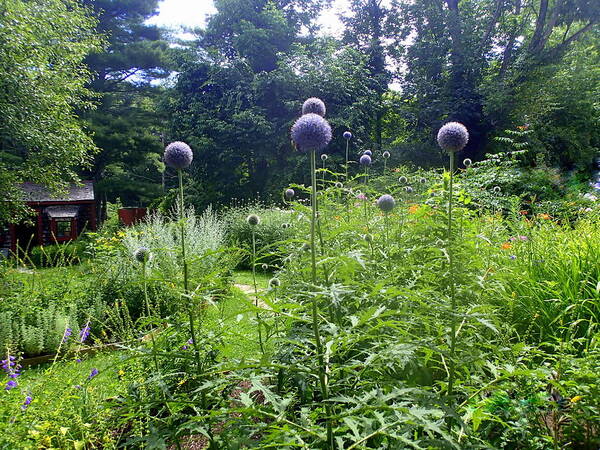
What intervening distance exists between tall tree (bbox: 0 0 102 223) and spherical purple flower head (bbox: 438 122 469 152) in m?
8.79

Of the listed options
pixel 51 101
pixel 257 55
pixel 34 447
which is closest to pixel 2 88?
pixel 51 101

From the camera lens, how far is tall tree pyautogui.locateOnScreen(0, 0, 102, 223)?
7.31 m

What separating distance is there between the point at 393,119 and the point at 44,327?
17948 mm

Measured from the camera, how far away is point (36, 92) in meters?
7.87

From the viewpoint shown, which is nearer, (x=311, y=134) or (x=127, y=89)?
(x=311, y=134)

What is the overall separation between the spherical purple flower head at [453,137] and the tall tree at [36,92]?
8789 mm

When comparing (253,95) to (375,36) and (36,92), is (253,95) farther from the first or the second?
(36,92)

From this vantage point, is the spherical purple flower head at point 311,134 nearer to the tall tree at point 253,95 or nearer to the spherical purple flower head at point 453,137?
the spherical purple flower head at point 453,137

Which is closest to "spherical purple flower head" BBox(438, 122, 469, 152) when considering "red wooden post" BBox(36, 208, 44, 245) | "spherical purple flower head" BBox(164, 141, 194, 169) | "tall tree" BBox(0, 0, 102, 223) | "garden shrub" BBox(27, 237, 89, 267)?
"spherical purple flower head" BBox(164, 141, 194, 169)

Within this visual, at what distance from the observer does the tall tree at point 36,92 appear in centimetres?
731

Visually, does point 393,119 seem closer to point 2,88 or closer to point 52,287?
point 2,88

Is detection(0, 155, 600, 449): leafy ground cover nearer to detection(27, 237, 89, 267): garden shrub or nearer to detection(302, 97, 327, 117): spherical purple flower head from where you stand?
detection(302, 97, 327, 117): spherical purple flower head

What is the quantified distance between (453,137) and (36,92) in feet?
30.7

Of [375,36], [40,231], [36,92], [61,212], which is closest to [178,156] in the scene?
[36,92]
